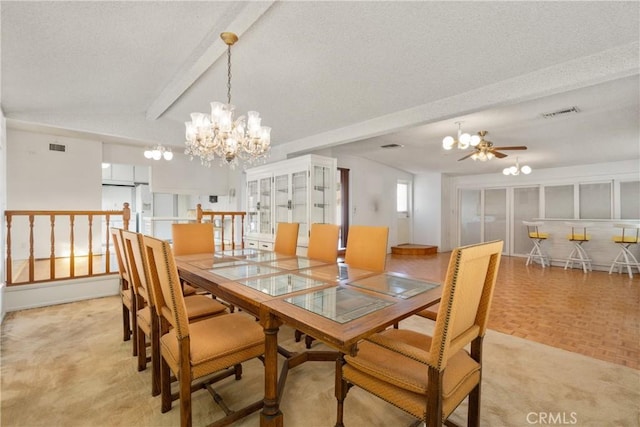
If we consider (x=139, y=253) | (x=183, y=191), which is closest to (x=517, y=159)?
(x=139, y=253)

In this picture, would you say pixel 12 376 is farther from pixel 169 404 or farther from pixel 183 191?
pixel 183 191

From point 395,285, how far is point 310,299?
23.4 inches

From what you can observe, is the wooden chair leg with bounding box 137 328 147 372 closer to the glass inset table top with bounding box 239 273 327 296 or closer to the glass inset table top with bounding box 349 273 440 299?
the glass inset table top with bounding box 239 273 327 296

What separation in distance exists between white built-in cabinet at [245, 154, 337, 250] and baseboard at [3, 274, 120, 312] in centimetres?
227

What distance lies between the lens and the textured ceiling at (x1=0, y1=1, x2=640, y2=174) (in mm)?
2100

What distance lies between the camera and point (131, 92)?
153 inches

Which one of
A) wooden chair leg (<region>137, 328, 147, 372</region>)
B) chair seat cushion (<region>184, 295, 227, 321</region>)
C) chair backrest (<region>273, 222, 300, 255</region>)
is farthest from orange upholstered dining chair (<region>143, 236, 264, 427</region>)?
chair backrest (<region>273, 222, 300, 255</region>)

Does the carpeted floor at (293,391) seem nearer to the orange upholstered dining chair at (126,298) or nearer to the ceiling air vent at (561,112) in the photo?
the orange upholstered dining chair at (126,298)

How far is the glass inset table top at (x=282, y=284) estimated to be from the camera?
1659mm

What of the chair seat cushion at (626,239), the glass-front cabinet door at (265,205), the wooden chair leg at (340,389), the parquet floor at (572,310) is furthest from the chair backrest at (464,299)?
the chair seat cushion at (626,239)

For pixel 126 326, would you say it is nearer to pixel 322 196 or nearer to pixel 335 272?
pixel 335 272

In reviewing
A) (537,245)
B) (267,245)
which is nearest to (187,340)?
(267,245)

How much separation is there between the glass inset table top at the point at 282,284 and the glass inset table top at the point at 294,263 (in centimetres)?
32

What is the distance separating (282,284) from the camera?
179cm
